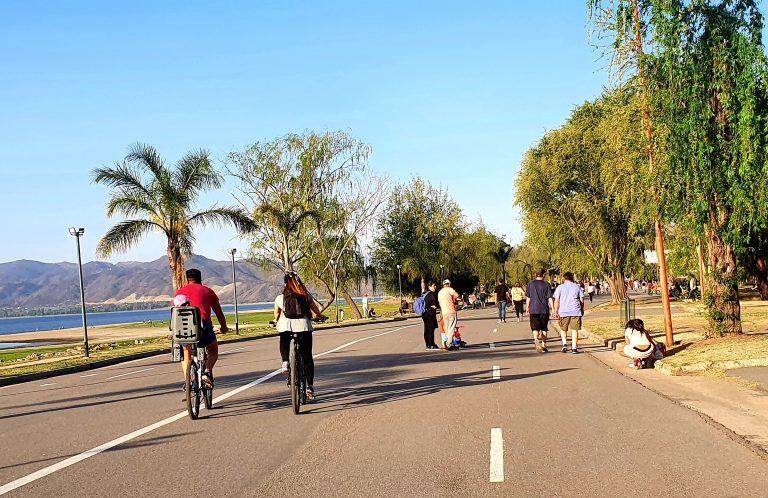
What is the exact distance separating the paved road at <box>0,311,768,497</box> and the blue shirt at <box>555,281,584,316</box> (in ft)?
11.8

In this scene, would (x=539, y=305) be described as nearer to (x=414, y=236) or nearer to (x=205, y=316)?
(x=205, y=316)

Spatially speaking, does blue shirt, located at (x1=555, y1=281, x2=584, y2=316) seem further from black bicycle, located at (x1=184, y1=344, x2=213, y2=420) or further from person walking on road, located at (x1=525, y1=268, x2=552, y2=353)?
black bicycle, located at (x1=184, y1=344, x2=213, y2=420)

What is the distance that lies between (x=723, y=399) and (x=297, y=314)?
5.72 m

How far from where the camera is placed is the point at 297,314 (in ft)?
36.8

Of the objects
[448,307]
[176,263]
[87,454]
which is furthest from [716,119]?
[176,263]

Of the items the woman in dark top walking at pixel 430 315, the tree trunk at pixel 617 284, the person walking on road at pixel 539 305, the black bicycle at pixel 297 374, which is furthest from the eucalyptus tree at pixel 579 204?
the black bicycle at pixel 297 374

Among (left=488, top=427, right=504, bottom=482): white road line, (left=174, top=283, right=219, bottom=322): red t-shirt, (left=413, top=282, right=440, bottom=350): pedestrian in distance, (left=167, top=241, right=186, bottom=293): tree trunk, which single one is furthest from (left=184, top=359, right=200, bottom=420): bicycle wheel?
(left=167, top=241, right=186, bottom=293): tree trunk

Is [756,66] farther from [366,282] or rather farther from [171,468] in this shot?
[366,282]

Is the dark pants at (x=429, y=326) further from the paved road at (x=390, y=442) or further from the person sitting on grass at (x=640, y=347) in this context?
the person sitting on grass at (x=640, y=347)

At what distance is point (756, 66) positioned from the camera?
1678cm

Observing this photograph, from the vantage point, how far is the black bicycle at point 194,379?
10.5 metres

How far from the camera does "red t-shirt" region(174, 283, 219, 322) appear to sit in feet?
36.4

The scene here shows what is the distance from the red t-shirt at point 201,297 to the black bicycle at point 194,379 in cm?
48

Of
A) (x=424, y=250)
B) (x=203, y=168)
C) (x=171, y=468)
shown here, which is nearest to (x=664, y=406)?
(x=171, y=468)
